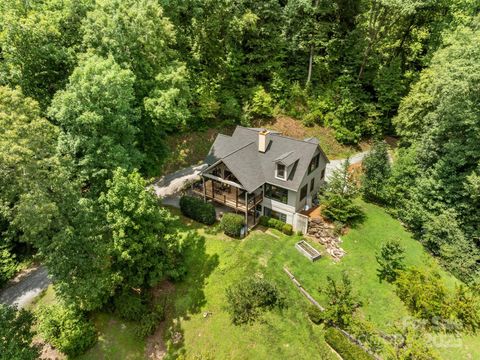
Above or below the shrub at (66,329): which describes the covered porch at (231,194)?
above

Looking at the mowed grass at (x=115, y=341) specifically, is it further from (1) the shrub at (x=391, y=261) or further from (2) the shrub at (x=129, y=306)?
(1) the shrub at (x=391, y=261)

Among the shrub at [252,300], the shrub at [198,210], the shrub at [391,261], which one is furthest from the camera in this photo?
the shrub at [198,210]

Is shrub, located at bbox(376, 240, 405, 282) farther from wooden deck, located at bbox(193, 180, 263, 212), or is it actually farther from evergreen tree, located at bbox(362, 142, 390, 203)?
wooden deck, located at bbox(193, 180, 263, 212)

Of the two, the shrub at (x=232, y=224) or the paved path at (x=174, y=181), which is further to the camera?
the paved path at (x=174, y=181)

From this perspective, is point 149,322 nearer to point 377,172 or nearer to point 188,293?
point 188,293

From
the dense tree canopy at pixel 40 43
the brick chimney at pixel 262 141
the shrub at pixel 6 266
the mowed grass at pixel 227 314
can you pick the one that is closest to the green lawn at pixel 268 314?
the mowed grass at pixel 227 314

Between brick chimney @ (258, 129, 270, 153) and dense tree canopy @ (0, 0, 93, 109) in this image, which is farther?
brick chimney @ (258, 129, 270, 153)

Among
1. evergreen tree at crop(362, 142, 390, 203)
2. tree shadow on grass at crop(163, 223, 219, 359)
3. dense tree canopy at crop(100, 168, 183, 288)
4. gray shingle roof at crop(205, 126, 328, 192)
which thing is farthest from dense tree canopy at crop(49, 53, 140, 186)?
evergreen tree at crop(362, 142, 390, 203)
